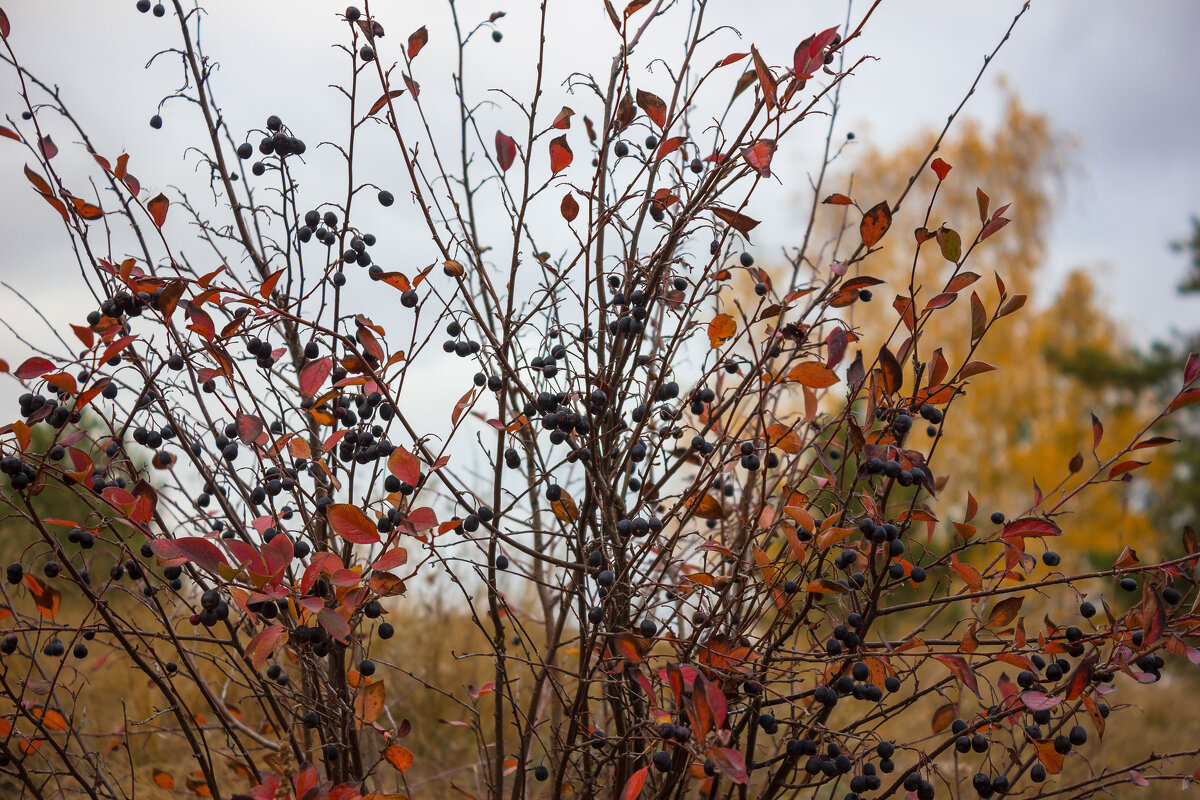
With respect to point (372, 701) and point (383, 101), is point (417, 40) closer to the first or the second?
point (383, 101)

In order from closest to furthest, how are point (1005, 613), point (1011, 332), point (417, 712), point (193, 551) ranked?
point (193, 551)
point (1005, 613)
point (417, 712)
point (1011, 332)

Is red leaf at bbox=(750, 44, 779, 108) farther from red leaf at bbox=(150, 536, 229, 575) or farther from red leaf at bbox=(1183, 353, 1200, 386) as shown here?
red leaf at bbox=(150, 536, 229, 575)

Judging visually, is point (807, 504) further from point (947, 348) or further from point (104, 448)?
point (947, 348)

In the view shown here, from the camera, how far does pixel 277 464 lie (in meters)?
1.35

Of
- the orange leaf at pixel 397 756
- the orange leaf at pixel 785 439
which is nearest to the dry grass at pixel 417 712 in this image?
the orange leaf at pixel 397 756

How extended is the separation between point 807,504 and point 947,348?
13.0m

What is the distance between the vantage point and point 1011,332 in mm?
14016

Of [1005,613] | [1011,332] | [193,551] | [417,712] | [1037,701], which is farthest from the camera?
[1011,332]

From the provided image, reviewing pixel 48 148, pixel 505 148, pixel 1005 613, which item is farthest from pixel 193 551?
pixel 1005 613

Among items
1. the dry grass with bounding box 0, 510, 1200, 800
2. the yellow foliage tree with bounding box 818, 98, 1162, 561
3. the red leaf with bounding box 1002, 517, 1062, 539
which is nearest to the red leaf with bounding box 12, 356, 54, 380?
the dry grass with bounding box 0, 510, 1200, 800

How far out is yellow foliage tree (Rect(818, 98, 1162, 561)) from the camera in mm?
12164

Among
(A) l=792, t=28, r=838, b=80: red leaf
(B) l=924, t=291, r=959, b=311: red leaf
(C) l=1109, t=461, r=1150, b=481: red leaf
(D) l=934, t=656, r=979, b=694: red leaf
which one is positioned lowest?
(D) l=934, t=656, r=979, b=694: red leaf

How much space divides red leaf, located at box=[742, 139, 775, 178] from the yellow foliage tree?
35.9 ft

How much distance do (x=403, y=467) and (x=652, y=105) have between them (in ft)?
2.14
